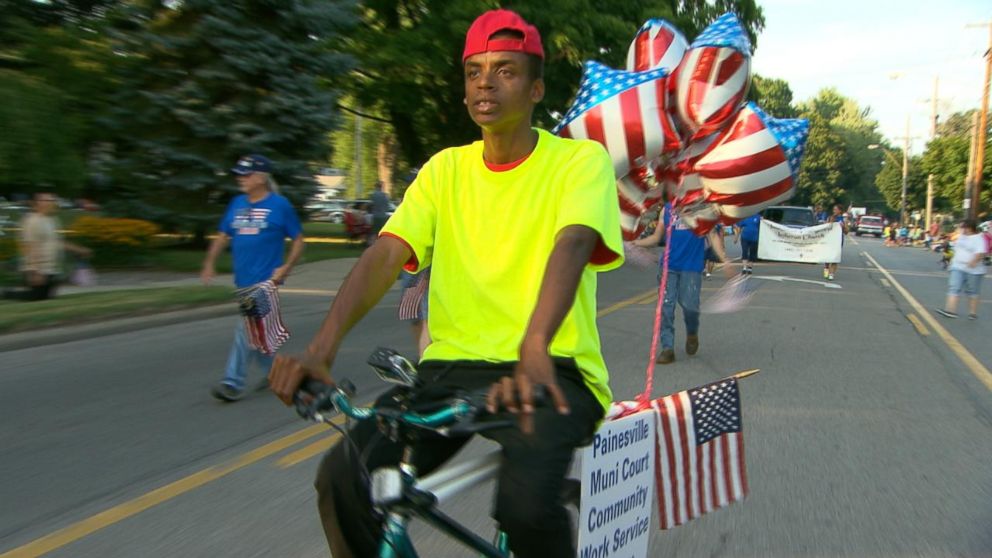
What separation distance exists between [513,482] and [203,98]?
54.4ft

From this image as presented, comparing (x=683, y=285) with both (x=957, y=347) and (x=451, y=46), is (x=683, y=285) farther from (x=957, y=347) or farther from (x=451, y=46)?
(x=451, y=46)

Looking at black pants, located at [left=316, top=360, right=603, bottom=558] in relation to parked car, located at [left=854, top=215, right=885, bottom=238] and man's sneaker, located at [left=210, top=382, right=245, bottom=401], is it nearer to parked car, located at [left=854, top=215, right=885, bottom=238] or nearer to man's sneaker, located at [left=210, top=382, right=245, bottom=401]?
man's sneaker, located at [left=210, top=382, right=245, bottom=401]

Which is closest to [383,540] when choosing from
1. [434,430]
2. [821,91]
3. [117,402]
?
[434,430]

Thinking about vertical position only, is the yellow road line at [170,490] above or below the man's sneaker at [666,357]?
above

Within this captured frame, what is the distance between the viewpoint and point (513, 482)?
84.7 inches

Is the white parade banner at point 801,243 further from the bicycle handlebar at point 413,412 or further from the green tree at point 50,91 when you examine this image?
the bicycle handlebar at point 413,412

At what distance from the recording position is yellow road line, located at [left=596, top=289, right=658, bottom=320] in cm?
1273

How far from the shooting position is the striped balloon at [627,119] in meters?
4.32

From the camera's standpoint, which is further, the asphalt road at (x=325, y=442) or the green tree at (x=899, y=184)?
the green tree at (x=899, y=184)

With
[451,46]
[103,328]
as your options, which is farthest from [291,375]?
[451,46]

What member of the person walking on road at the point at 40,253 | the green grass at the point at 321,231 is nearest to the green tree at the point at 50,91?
the person walking on road at the point at 40,253

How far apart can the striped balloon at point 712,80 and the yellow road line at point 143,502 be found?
3.16m

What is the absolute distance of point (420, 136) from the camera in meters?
26.9

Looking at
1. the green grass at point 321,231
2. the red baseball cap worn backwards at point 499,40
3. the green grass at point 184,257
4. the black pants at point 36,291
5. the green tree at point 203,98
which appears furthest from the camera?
the green grass at point 321,231
